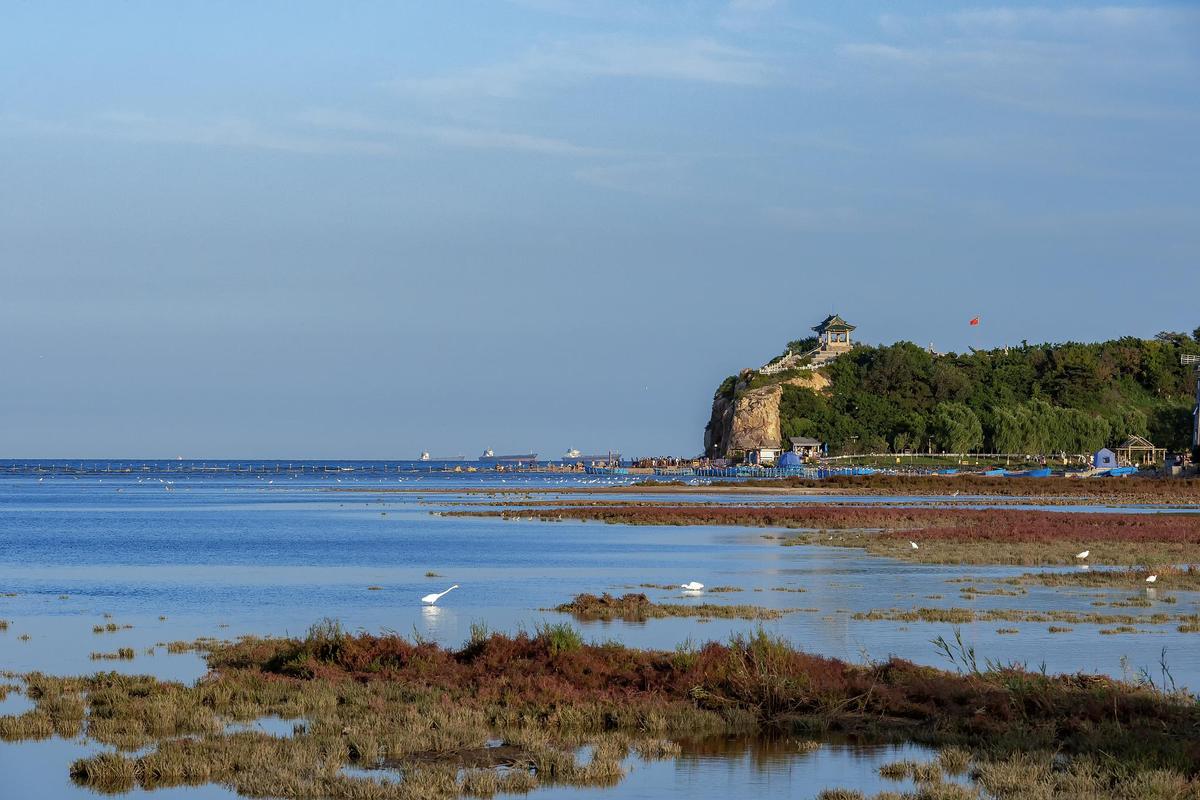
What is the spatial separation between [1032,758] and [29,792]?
35.4ft

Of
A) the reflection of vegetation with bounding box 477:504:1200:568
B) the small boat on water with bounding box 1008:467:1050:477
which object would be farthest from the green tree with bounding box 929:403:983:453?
the reflection of vegetation with bounding box 477:504:1200:568

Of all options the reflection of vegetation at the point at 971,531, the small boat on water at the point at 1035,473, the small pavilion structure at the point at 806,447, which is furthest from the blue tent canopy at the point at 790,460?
the reflection of vegetation at the point at 971,531

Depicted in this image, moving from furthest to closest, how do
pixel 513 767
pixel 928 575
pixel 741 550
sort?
pixel 741 550
pixel 928 575
pixel 513 767

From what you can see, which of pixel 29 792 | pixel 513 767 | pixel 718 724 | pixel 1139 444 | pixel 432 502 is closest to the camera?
pixel 29 792

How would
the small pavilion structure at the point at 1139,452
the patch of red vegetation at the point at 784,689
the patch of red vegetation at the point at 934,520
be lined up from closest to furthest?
the patch of red vegetation at the point at 784,689 → the patch of red vegetation at the point at 934,520 → the small pavilion structure at the point at 1139,452

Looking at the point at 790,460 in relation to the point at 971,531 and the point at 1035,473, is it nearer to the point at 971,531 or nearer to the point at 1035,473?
the point at 1035,473

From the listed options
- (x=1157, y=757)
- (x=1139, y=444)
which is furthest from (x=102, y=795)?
(x=1139, y=444)

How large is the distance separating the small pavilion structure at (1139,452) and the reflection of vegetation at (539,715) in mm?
155310

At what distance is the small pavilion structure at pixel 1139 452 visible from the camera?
16675 cm

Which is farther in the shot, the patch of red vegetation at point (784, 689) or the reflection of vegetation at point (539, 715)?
the patch of red vegetation at point (784, 689)

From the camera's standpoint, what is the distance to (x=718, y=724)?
18.4 metres

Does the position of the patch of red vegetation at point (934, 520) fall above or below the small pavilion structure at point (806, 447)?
below

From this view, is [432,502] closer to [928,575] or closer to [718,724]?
[928,575]

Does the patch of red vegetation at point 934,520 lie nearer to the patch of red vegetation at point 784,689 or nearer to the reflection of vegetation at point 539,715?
the reflection of vegetation at point 539,715
